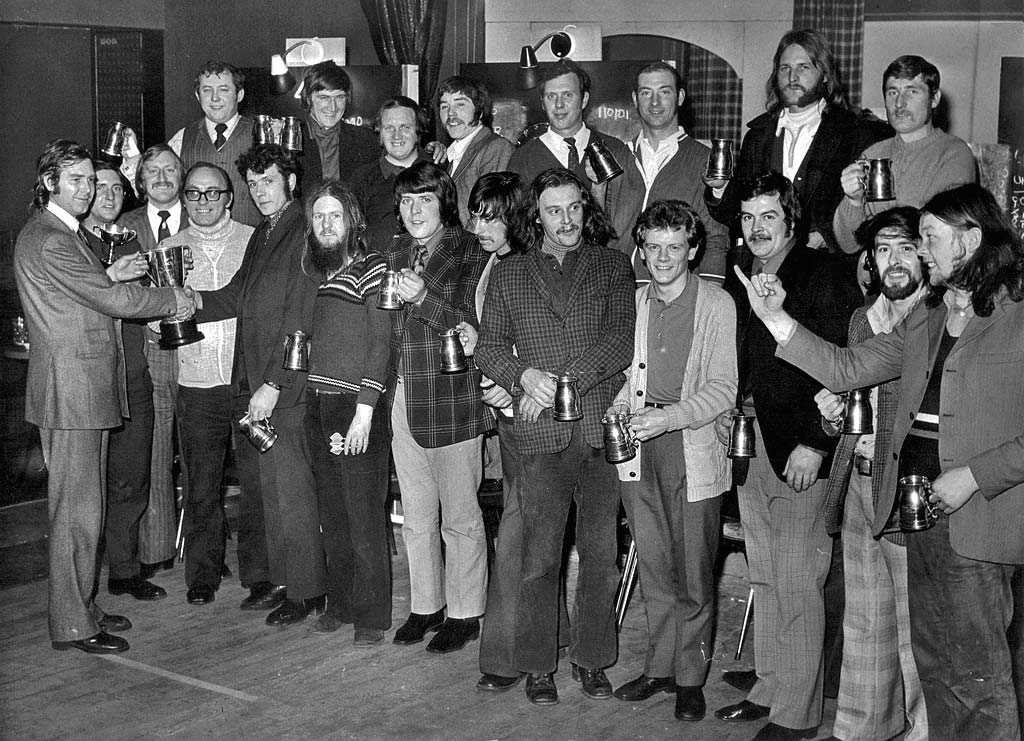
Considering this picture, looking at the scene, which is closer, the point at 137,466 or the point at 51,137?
the point at 137,466

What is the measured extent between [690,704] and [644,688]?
21 centimetres

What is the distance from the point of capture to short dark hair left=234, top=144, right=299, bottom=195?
4902mm

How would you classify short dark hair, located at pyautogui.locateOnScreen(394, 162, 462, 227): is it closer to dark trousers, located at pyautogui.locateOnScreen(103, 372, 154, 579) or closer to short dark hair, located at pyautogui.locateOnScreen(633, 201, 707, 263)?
short dark hair, located at pyautogui.locateOnScreen(633, 201, 707, 263)

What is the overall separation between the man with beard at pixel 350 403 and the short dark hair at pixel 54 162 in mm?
902

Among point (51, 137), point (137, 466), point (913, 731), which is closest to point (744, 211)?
point (913, 731)

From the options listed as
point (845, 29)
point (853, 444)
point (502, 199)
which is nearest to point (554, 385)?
point (502, 199)

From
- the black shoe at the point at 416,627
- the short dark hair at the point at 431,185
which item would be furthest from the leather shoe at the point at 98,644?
the short dark hair at the point at 431,185

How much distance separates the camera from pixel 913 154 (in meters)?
4.23

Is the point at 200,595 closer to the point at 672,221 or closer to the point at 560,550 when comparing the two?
the point at 560,550

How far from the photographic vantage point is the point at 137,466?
17.6 ft

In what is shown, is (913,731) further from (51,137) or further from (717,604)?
(51,137)

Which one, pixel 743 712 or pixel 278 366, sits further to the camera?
pixel 278 366

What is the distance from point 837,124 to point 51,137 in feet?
17.4

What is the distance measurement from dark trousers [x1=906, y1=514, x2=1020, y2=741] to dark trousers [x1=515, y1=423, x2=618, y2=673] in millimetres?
1138
